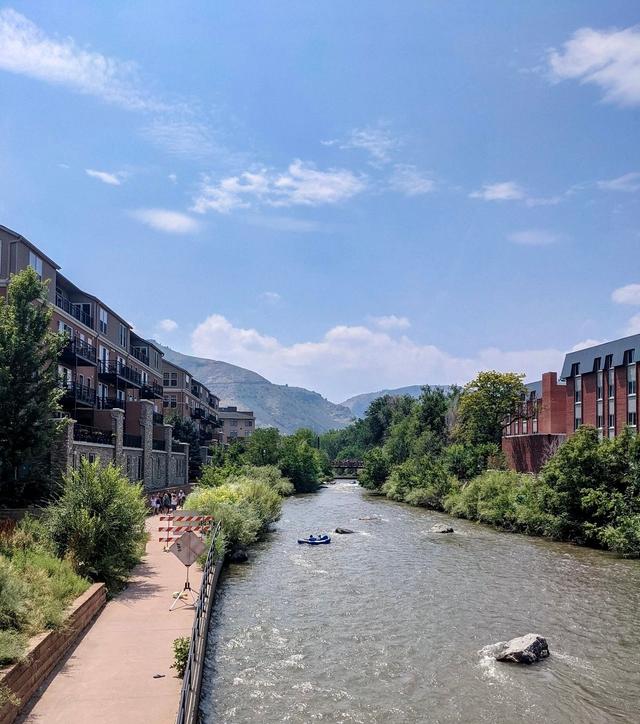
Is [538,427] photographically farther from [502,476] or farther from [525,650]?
[525,650]

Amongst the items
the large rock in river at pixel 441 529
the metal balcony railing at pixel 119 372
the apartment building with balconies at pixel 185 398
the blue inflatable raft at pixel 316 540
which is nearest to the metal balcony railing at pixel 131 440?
the metal balcony railing at pixel 119 372

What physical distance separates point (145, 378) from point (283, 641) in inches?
1996

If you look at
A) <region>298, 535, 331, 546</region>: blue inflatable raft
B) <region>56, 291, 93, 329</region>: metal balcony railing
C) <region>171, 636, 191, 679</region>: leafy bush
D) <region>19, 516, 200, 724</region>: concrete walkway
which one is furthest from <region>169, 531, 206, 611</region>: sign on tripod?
<region>56, 291, 93, 329</region>: metal balcony railing

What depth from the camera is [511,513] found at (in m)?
41.9

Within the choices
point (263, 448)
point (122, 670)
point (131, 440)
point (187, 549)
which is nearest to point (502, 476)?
point (131, 440)

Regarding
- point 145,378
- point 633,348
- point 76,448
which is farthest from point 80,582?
point 633,348

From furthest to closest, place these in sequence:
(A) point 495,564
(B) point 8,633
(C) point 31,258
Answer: (C) point 31,258, (A) point 495,564, (B) point 8,633

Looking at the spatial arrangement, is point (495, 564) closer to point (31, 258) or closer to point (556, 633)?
point (556, 633)

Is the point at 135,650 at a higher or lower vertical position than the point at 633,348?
lower

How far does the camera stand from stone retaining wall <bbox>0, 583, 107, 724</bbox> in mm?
10531

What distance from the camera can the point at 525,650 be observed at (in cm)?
1614

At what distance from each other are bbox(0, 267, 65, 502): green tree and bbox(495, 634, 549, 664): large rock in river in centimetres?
1793

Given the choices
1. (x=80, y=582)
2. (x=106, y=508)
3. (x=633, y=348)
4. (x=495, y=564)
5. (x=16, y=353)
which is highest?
(x=633, y=348)

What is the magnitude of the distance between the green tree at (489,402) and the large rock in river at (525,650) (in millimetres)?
52678
